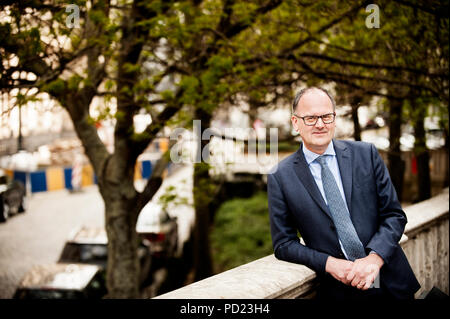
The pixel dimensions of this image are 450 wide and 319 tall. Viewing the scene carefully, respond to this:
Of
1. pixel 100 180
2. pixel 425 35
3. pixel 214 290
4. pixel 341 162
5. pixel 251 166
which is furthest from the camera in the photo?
pixel 251 166

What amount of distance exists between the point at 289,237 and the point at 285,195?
0.82ft

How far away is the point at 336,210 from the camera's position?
2395mm

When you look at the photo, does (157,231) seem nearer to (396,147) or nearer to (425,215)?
(396,147)

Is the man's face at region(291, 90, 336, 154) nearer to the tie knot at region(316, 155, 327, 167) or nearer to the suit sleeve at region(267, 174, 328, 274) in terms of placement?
the tie knot at region(316, 155, 327, 167)

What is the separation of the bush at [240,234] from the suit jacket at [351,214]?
9638mm

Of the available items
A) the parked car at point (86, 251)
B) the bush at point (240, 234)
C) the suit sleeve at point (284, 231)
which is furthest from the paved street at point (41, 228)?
the suit sleeve at point (284, 231)

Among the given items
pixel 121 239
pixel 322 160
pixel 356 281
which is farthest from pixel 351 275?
pixel 121 239

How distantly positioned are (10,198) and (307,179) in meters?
→ 18.9

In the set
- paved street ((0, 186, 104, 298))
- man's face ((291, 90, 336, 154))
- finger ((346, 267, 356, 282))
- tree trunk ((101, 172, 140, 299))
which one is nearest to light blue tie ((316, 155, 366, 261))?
finger ((346, 267, 356, 282))

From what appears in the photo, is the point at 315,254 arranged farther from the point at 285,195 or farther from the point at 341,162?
the point at 341,162

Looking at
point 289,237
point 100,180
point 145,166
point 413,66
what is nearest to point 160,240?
point 100,180

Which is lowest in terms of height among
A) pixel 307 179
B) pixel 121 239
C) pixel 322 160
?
pixel 121 239

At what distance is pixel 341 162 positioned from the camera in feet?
8.14
